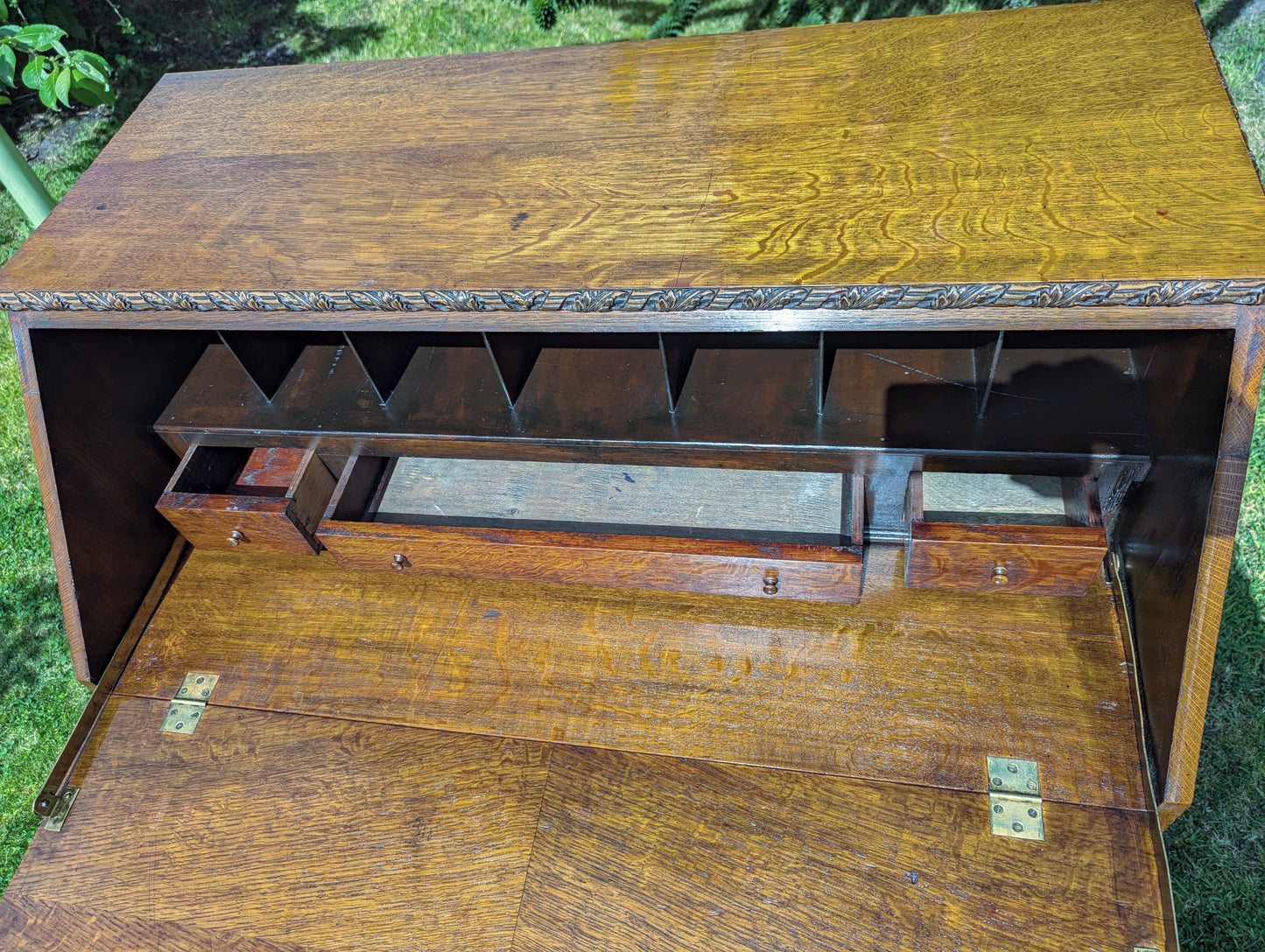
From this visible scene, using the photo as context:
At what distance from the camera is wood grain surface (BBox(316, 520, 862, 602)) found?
1.26 meters

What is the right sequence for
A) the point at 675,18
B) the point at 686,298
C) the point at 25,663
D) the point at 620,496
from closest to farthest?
the point at 686,298
the point at 620,496
the point at 25,663
the point at 675,18

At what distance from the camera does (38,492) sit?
234 centimetres

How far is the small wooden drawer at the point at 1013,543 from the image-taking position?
1.20 meters

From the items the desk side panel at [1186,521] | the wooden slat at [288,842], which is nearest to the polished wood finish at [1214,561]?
the desk side panel at [1186,521]

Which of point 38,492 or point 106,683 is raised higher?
point 106,683

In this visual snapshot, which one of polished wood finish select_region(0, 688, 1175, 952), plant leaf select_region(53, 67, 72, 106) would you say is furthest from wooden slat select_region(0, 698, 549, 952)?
plant leaf select_region(53, 67, 72, 106)

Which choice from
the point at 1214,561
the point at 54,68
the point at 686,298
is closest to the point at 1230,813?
the point at 1214,561

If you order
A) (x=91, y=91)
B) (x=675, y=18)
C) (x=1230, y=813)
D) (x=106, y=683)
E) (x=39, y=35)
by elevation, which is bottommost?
(x=1230, y=813)

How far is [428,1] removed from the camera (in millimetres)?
3459

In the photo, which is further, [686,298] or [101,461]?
[101,461]

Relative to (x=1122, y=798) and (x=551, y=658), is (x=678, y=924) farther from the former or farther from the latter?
(x=1122, y=798)

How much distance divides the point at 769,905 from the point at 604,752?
1.03 feet

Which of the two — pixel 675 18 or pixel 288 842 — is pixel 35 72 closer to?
pixel 675 18

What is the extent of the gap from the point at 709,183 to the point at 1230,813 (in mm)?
1462
